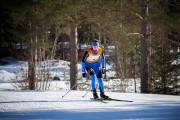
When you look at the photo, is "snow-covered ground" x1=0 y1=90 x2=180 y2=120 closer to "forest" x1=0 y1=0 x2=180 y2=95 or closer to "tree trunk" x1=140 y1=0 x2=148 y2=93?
"forest" x1=0 y1=0 x2=180 y2=95

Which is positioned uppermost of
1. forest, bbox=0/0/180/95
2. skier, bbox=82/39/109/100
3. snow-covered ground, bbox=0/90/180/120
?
forest, bbox=0/0/180/95

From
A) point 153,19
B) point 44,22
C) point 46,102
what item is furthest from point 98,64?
point 44,22

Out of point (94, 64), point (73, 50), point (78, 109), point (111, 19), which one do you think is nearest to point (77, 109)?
point (78, 109)

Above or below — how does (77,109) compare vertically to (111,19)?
below

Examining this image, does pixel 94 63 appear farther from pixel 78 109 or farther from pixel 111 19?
pixel 111 19

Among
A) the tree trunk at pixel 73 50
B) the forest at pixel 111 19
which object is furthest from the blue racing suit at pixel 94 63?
the tree trunk at pixel 73 50

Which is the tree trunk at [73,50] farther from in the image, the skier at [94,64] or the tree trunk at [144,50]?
the skier at [94,64]

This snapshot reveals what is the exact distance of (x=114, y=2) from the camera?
11.5 metres

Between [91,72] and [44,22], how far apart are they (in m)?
5.16

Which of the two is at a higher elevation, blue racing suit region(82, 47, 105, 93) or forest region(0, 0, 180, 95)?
forest region(0, 0, 180, 95)

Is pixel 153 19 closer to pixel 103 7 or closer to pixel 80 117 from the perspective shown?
pixel 103 7

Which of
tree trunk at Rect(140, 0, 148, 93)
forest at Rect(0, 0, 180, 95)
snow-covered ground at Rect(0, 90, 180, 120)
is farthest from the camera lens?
tree trunk at Rect(140, 0, 148, 93)

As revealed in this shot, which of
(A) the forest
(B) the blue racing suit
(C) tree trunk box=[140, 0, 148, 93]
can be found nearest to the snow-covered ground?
(B) the blue racing suit

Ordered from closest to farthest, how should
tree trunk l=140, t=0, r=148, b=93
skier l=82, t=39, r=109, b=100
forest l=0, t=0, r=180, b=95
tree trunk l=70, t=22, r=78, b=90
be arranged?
skier l=82, t=39, r=109, b=100
forest l=0, t=0, r=180, b=95
tree trunk l=140, t=0, r=148, b=93
tree trunk l=70, t=22, r=78, b=90
